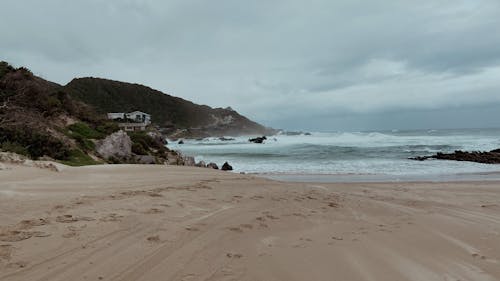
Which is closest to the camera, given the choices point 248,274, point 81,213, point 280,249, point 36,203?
point 248,274

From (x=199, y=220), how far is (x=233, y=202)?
5.91ft

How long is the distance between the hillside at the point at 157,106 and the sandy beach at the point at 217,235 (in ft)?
311

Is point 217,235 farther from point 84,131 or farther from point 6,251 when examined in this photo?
point 84,131

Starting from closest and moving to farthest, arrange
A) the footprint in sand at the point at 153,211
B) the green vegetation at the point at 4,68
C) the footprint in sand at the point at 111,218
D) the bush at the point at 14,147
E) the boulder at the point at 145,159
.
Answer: the footprint in sand at the point at 111,218, the footprint in sand at the point at 153,211, the bush at the point at 14,147, the green vegetation at the point at 4,68, the boulder at the point at 145,159

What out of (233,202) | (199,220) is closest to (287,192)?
(233,202)

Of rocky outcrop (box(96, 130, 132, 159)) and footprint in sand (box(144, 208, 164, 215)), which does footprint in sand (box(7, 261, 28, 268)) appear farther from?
rocky outcrop (box(96, 130, 132, 159))

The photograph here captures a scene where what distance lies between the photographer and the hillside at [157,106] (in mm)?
106375

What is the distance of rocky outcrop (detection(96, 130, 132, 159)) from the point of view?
16375 mm

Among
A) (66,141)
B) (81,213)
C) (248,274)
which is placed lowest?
(248,274)

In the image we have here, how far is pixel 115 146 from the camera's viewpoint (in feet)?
55.4

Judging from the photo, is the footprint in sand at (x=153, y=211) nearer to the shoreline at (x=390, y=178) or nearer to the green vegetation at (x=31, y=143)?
the green vegetation at (x=31, y=143)

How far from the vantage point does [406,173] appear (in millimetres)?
19453

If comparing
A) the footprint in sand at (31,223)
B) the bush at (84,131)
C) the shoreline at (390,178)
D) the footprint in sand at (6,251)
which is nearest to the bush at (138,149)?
the bush at (84,131)

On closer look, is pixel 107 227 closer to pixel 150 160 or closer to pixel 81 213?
pixel 81 213
